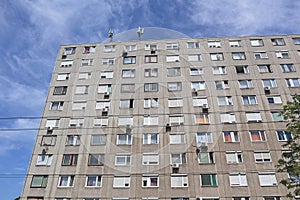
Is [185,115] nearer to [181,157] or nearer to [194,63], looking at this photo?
[181,157]

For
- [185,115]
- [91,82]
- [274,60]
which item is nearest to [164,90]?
[185,115]

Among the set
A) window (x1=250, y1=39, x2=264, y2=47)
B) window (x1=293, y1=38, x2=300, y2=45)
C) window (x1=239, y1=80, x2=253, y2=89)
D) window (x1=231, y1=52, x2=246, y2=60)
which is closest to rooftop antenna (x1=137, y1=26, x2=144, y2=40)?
window (x1=239, y1=80, x2=253, y2=89)

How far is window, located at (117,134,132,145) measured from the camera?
25688 mm

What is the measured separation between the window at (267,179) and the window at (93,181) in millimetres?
15253

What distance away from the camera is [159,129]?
2641cm

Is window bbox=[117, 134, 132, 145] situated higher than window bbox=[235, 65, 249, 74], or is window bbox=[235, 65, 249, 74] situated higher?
window bbox=[235, 65, 249, 74]

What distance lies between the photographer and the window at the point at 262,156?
23906 millimetres

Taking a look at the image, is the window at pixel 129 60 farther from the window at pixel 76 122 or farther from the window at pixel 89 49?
the window at pixel 76 122

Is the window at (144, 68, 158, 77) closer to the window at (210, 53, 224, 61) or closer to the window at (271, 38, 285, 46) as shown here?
the window at (210, 53, 224, 61)

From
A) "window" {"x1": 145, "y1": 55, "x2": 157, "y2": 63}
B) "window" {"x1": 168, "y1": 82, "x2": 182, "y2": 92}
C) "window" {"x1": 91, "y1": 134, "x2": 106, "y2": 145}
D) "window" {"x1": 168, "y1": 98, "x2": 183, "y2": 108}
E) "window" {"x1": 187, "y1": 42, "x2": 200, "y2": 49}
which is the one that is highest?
"window" {"x1": 187, "y1": 42, "x2": 200, "y2": 49}

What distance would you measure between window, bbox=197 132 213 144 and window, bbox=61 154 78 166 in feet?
41.6

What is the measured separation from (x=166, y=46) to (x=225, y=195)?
20.4 m

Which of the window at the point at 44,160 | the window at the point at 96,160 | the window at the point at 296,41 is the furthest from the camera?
the window at the point at 296,41

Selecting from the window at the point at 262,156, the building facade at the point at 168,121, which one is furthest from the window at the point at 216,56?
the window at the point at 262,156
